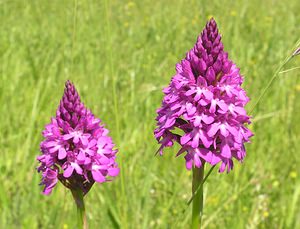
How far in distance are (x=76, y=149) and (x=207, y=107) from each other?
42 centimetres

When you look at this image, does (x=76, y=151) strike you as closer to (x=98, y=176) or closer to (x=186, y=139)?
(x=98, y=176)

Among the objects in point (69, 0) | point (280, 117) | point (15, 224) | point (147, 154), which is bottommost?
point (15, 224)

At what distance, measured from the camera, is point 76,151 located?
5.27 ft

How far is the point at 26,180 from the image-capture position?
3.42 m

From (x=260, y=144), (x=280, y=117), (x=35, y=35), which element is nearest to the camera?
(x=260, y=144)

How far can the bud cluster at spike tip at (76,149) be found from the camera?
158cm

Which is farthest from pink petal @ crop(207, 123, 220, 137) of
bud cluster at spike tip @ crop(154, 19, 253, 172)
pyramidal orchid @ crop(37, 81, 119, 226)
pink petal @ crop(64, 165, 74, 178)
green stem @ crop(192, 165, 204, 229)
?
pink petal @ crop(64, 165, 74, 178)

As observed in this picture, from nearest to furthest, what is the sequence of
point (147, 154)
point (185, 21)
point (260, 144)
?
1. point (147, 154)
2. point (260, 144)
3. point (185, 21)

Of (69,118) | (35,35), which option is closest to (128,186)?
(69,118)

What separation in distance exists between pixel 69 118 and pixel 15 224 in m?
1.38

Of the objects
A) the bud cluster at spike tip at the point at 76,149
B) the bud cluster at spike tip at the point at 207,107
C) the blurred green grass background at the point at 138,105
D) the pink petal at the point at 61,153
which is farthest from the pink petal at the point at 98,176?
the blurred green grass background at the point at 138,105

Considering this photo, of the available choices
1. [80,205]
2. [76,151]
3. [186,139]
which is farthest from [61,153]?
[186,139]

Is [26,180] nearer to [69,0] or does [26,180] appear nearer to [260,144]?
[260,144]

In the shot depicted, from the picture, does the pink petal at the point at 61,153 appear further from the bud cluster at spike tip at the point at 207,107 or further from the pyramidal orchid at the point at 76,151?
the bud cluster at spike tip at the point at 207,107
